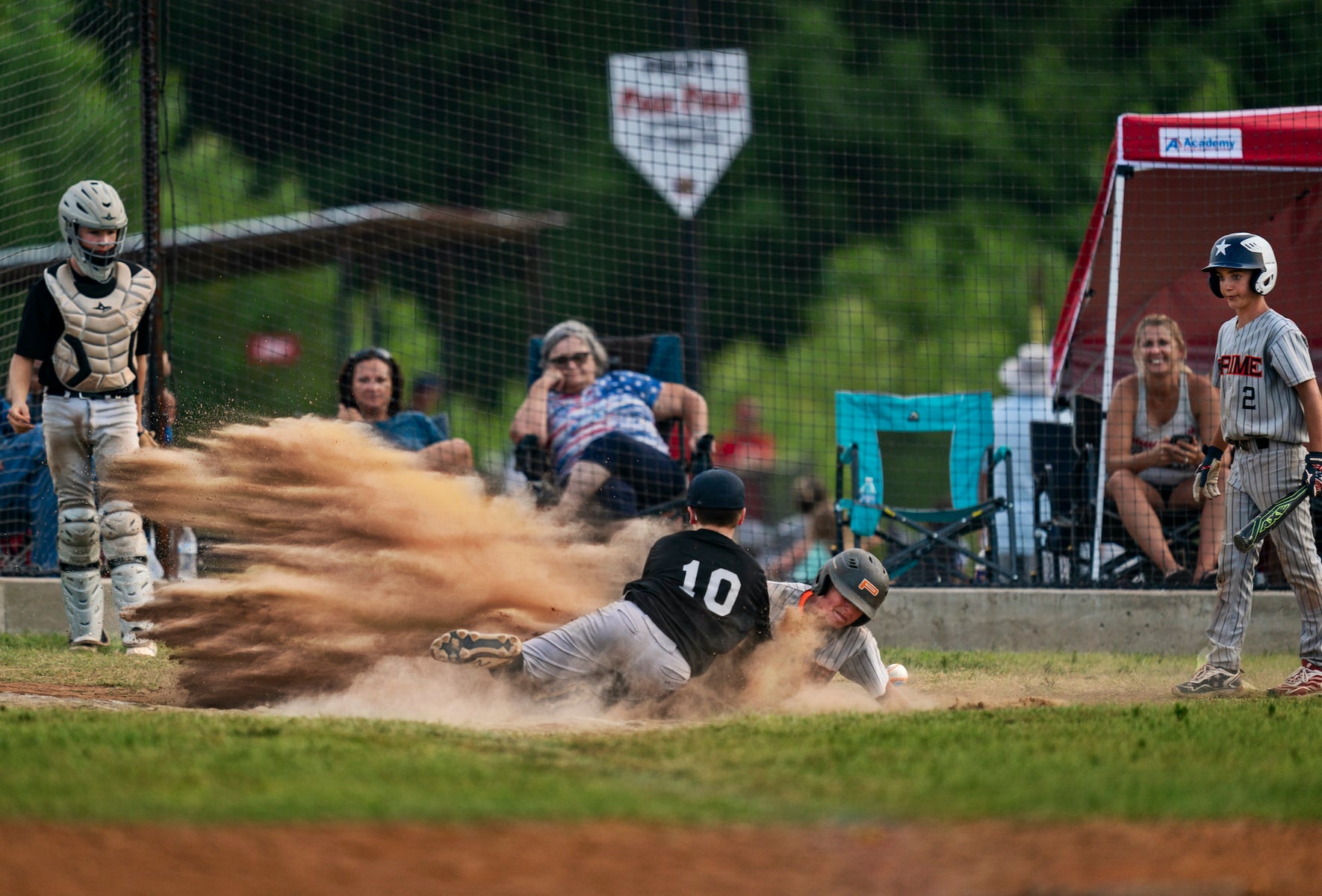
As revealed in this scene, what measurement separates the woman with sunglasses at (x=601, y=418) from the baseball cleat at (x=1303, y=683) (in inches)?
169

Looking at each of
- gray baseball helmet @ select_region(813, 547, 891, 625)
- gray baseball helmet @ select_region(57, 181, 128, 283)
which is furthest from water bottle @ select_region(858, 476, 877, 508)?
gray baseball helmet @ select_region(57, 181, 128, 283)

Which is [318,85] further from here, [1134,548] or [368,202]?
[1134,548]

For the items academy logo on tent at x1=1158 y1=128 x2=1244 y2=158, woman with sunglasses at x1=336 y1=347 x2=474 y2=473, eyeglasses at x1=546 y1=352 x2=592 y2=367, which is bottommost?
woman with sunglasses at x1=336 y1=347 x2=474 y2=473

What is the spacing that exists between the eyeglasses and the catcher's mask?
16.5ft

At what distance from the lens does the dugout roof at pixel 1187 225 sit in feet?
36.4

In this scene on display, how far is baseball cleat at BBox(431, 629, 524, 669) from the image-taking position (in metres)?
6.47

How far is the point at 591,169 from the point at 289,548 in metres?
22.2

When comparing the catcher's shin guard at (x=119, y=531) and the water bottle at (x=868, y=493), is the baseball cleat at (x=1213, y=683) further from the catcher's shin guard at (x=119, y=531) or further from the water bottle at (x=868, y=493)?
the catcher's shin guard at (x=119, y=531)

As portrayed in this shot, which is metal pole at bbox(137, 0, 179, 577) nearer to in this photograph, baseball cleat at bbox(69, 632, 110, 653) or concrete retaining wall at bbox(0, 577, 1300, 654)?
concrete retaining wall at bbox(0, 577, 1300, 654)

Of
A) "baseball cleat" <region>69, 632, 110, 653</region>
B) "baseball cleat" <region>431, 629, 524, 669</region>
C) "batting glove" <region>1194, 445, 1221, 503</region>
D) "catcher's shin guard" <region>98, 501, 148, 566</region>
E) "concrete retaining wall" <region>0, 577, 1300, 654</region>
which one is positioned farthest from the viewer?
"concrete retaining wall" <region>0, 577, 1300, 654</region>

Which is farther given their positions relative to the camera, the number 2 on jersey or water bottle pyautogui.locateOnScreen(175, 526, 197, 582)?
water bottle pyautogui.locateOnScreen(175, 526, 197, 582)

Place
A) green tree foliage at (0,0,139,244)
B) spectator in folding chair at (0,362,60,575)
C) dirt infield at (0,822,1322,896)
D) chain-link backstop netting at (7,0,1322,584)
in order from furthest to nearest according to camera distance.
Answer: green tree foliage at (0,0,139,244)
chain-link backstop netting at (7,0,1322,584)
spectator in folding chair at (0,362,60,575)
dirt infield at (0,822,1322,896)

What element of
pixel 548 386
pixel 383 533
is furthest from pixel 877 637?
pixel 383 533

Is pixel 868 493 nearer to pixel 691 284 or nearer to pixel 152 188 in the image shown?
pixel 691 284
